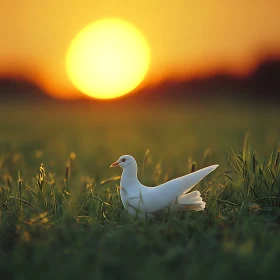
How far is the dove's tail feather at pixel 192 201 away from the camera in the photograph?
167 inches

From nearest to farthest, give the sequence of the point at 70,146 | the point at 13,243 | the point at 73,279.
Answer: the point at 73,279, the point at 13,243, the point at 70,146

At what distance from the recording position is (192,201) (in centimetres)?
426

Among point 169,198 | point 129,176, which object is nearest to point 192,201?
point 169,198

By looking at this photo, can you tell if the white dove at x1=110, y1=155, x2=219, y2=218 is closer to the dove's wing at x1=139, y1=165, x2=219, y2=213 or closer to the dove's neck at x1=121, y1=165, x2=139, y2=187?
the dove's wing at x1=139, y1=165, x2=219, y2=213

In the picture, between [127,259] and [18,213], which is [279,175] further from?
[18,213]

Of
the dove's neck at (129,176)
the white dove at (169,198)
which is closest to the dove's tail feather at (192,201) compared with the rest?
the white dove at (169,198)

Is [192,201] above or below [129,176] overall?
below

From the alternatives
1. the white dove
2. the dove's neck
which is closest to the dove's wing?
the white dove

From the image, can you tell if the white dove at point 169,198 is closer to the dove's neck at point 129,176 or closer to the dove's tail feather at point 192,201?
the dove's tail feather at point 192,201

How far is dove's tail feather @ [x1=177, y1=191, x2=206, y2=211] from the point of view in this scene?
4.25 m

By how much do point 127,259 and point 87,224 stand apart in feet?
2.97

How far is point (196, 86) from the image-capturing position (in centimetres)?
4241

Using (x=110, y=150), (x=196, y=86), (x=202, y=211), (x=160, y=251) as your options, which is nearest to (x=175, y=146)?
(x=110, y=150)

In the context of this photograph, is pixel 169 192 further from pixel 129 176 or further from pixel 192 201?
pixel 129 176
